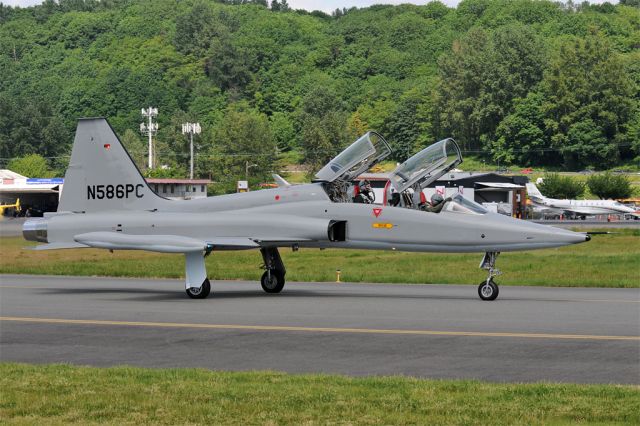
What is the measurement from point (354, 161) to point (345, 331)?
737 cm

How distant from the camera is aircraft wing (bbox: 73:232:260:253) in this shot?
22062 millimetres

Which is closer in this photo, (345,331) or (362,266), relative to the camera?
(345,331)

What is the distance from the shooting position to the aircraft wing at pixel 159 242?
72.4 feet

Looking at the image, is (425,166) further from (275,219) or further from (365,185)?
(275,219)

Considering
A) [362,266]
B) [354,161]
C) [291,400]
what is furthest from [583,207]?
[291,400]

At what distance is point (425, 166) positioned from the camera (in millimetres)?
23000

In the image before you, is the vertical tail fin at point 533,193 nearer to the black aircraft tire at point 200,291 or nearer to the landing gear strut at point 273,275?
the landing gear strut at point 273,275

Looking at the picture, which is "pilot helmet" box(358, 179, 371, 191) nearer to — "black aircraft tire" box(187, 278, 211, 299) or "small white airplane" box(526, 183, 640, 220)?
"black aircraft tire" box(187, 278, 211, 299)

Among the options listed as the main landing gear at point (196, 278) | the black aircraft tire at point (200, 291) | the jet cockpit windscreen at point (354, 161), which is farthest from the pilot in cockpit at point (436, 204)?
the black aircraft tire at point (200, 291)

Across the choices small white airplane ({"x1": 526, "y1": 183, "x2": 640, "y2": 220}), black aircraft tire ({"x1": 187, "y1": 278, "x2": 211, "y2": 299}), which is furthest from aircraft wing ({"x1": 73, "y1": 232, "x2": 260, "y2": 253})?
small white airplane ({"x1": 526, "y1": 183, "x2": 640, "y2": 220})

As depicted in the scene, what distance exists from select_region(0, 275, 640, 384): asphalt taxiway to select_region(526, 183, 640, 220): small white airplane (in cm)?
6337

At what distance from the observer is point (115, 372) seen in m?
12.4

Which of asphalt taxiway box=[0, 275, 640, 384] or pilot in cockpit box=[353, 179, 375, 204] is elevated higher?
pilot in cockpit box=[353, 179, 375, 204]

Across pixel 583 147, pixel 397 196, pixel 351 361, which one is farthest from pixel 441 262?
pixel 583 147
